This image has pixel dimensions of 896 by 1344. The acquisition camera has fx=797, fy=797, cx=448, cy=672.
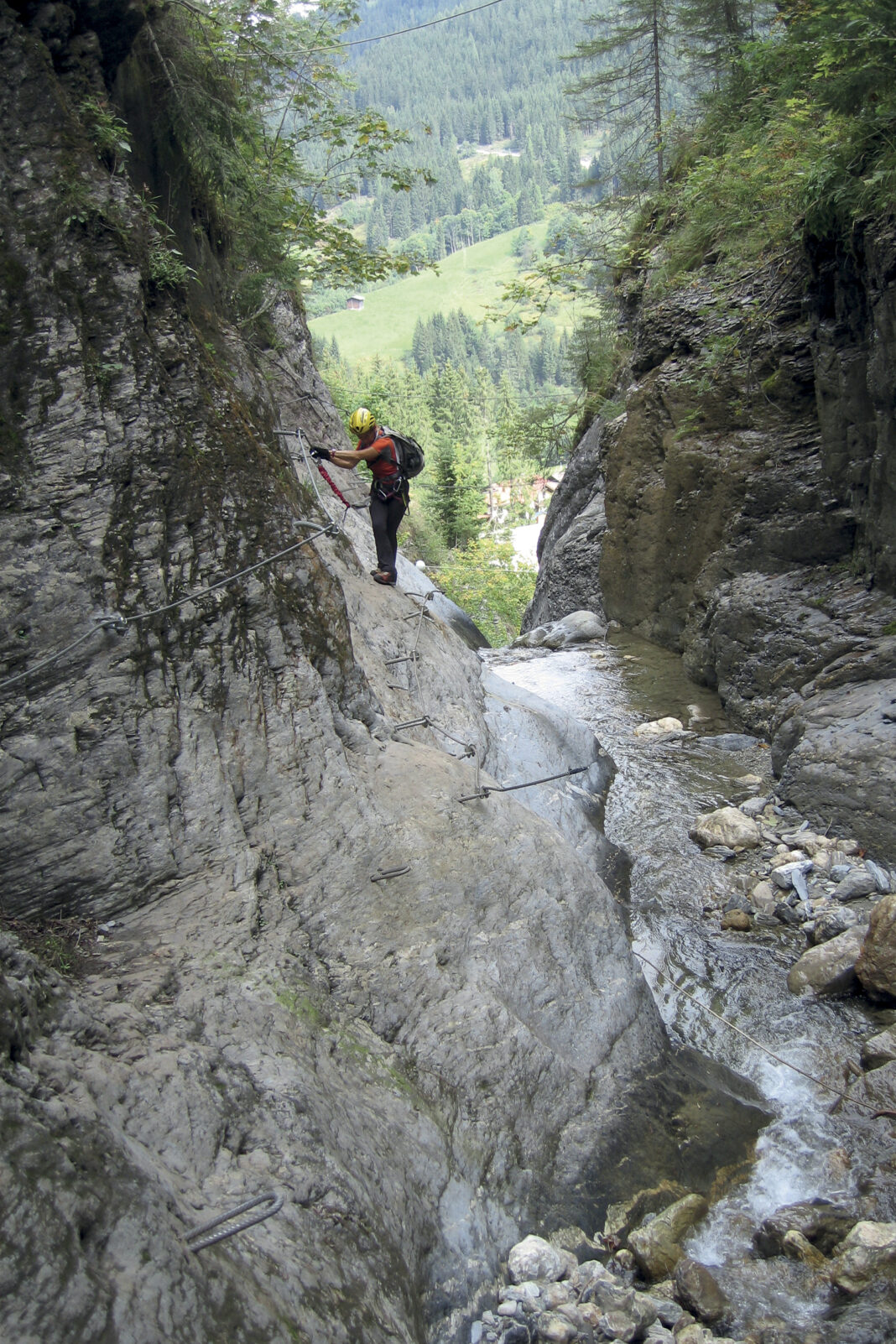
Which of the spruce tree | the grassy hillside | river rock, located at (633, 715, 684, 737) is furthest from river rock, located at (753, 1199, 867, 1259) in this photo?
the grassy hillside

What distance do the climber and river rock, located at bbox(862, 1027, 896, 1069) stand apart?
6384 millimetres

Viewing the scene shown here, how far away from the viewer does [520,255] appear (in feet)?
616

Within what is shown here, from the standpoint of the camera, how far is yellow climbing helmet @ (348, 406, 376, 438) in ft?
26.5

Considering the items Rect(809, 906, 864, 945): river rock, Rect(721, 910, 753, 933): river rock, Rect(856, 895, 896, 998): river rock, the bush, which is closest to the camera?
Rect(856, 895, 896, 998): river rock

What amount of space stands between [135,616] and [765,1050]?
4905 mm

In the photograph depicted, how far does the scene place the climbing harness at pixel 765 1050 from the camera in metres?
4.70

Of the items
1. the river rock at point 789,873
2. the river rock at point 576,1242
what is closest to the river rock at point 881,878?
the river rock at point 789,873

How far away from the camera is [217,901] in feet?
14.2

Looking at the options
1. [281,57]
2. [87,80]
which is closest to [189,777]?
[87,80]

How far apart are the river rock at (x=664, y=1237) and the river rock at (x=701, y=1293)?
3.1 inches

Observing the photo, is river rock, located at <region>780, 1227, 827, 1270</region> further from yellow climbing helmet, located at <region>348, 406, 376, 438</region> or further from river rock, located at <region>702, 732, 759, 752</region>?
yellow climbing helmet, located at <region>348, 406, 376, 438</region>

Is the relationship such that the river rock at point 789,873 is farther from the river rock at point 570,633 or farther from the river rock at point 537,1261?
the river rock at point 570,633

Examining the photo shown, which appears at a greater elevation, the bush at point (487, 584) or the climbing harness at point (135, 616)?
the climbing harness at point (135, 616)

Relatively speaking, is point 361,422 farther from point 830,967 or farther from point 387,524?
point 830,967
